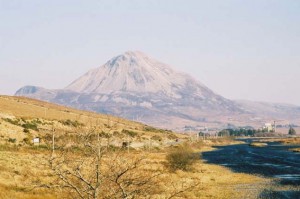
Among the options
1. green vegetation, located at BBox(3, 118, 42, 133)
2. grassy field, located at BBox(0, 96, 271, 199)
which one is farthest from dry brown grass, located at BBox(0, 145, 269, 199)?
green vegetation, located at BBox(3, 118, 42, 133)

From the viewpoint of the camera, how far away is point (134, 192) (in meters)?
15.3

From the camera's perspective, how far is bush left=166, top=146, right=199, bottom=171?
2618 inches

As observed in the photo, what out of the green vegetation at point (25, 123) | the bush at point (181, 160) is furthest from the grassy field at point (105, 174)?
the green vegetation at point (25, 123)

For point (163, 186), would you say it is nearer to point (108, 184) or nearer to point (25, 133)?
point (108, 184)

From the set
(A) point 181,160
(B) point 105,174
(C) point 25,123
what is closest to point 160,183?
(A) point 181,160

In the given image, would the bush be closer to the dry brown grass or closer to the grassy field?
the grassy field

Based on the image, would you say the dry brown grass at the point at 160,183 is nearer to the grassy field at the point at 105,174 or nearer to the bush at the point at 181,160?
the grassy field at the point at 105,174

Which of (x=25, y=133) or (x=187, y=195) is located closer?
(x=187, y=195)

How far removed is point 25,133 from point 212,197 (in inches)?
2508

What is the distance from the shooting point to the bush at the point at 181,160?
218ft

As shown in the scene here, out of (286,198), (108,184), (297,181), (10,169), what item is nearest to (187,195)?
(286,198)

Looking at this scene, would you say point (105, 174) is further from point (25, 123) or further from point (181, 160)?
point (25, 123)

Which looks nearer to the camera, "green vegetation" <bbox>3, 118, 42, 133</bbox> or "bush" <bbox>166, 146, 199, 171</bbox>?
"bush" <bbox>166, 146, 199, 171</bbox>

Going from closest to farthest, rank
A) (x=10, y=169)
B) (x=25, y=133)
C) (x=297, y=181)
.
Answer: (x=10, y=169)
(x=297, y=181)
(x=25, y=133)
